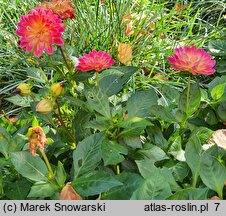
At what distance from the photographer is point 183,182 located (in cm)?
99

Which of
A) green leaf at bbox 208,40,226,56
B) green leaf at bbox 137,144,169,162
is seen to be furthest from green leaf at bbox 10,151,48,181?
green leaf at bbox 208,40,226,56

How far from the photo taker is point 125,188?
0.90 meters

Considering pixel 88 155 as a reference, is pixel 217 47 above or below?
above

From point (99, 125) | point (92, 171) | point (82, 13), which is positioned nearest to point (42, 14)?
point (99, 125)

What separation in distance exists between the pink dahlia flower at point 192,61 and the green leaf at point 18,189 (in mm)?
430

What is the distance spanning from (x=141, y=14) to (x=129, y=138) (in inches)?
43.3

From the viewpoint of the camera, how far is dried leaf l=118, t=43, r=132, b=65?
66.9 inches

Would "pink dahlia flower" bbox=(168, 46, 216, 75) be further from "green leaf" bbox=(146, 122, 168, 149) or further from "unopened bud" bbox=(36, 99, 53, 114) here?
"unopened bud" bbox=(36, 99, 53, 114)

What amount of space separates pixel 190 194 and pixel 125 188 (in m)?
0.14

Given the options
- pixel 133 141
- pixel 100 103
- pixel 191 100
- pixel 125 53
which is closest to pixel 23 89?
pixel 100 103

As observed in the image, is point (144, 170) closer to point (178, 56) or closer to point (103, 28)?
point (178, 56)

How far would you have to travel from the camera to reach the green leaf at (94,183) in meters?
0.86

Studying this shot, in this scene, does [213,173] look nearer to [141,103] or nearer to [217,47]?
[141,103]

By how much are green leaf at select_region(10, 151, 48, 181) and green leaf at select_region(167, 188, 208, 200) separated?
0.26 m
